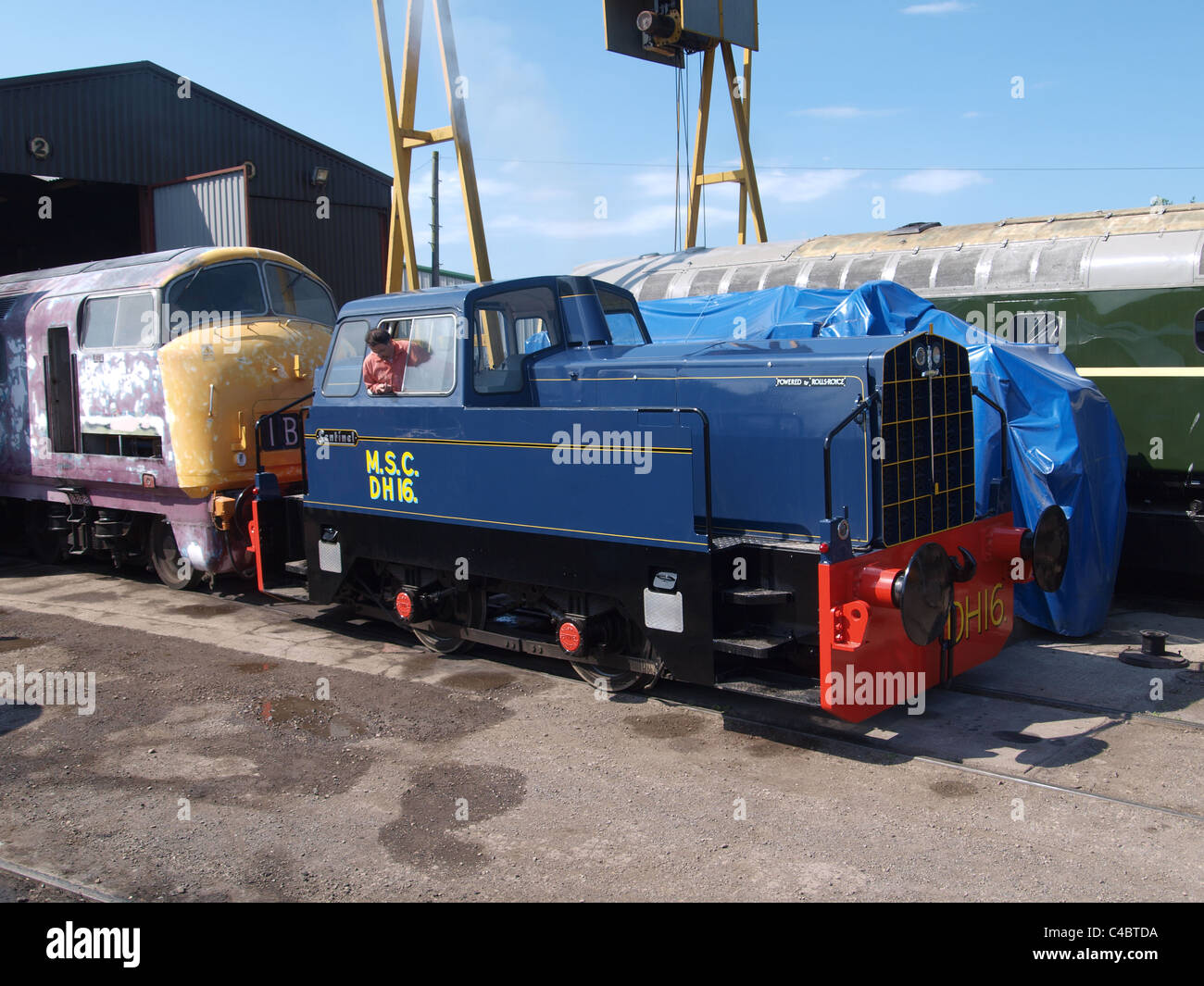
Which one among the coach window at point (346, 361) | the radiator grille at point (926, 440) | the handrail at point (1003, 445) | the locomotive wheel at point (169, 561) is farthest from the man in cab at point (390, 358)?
the handrail at point (1003, 445)

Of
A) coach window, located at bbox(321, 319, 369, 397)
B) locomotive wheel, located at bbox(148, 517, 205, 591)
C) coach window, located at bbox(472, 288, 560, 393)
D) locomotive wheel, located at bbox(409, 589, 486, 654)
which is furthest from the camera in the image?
locomotive wheel, located at bbox(148, 517, 205, 591)

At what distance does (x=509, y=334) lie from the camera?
705cm

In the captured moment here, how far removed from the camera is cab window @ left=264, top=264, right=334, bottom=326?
10.1 meters

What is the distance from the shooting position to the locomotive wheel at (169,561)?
32.8 ft

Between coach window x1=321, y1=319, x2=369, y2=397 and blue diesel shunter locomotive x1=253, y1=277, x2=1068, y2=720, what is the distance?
0.8 inches

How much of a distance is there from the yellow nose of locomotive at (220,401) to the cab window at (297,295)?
2.12 ft

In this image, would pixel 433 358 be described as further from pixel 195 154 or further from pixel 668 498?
pixel 195 154

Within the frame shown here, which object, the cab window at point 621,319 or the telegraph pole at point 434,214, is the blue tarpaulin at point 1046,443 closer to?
the cab window at point 621,319

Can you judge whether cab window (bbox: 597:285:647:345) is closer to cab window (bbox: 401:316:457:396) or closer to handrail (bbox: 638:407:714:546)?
cab window (bbox: 401:316:457:396)

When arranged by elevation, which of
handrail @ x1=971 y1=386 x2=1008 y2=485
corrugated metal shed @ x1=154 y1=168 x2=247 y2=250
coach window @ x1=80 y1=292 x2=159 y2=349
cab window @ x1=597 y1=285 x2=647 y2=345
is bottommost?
handrail @ x1=971 y1=386 x2=1008 y2=485

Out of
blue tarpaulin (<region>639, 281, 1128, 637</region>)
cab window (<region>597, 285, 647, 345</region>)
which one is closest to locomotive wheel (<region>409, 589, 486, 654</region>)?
cab window (<region>597, 285, 647, 345</region>)

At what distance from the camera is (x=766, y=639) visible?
18.3 ft
